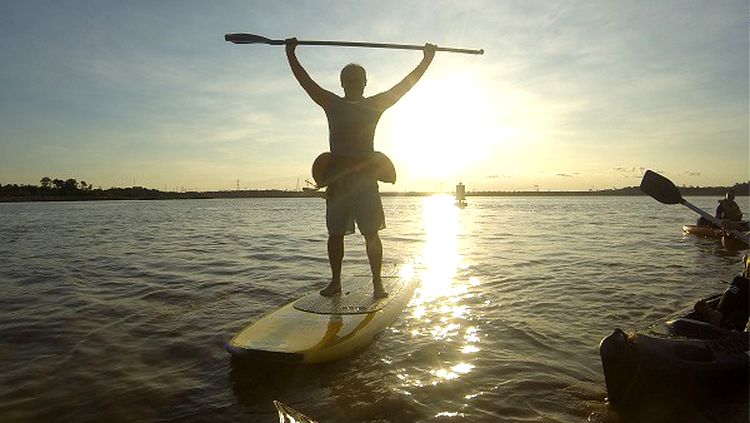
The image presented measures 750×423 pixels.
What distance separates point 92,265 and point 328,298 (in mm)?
8413

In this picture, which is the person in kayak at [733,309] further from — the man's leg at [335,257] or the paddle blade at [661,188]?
the man's leg at [335,257]

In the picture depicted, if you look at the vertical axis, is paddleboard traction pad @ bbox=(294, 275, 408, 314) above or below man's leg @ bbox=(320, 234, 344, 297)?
below

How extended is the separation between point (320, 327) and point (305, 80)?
10.1ft

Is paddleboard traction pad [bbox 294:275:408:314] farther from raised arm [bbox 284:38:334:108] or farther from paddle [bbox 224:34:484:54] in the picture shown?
paddle [bbox 224:34:484:54]

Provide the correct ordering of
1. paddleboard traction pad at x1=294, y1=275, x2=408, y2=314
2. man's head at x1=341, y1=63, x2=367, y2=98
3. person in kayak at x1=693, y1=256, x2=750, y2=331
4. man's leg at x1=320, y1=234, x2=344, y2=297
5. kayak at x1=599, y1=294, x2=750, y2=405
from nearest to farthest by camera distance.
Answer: kayak at x1=599, y1=294, x2=750, y2=405 < person in kayak at x1=693, y1=256, x2=750, y2=331 < paddleboard traction pad at x1=294, y1=275, x2=408, y2=314 < man's head at x1=341, y1=63, x2=367, y2=98 < man's leg at x1=320, y1=234, x2=344, y2=297

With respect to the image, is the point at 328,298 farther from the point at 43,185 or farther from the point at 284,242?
the point at 43,185

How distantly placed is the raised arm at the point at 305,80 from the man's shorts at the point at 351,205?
105 centimetres

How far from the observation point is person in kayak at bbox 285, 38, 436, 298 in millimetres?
5637

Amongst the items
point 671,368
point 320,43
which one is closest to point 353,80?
point 320,43

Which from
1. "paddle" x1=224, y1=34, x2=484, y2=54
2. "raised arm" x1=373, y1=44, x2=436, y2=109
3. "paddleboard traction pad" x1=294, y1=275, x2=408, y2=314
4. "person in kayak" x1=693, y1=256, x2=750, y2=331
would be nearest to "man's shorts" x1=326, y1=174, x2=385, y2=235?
"paddleboard traction pad" x1=294, y1=275, x2=408, y2=314

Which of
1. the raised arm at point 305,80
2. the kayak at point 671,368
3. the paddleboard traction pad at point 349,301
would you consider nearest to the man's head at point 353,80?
the raised arm at point 305,80

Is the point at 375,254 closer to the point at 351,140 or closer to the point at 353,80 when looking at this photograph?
the point at 351,140

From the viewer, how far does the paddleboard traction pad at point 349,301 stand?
5.28m

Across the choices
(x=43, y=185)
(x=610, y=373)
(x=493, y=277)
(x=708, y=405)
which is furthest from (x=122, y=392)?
(x=43, y=185)
